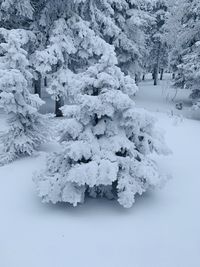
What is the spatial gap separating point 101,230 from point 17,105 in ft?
17.0

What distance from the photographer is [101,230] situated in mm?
7258

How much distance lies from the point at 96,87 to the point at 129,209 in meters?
3.06

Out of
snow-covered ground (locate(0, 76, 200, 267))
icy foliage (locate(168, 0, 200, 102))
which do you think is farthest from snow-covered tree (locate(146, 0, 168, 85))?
snow-covered ground (locate(0, 76, 200, 267))

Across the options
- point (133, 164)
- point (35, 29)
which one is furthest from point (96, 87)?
point (35, 29)

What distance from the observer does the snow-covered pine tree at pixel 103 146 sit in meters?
7.62

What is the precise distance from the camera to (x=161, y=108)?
22062mm

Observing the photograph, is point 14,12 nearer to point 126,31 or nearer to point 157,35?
point 126,31

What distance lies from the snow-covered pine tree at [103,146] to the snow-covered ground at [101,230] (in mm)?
431

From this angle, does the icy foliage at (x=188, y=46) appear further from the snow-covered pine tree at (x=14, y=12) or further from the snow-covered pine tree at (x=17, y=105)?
the snow-covered pine tree at (x=17, y=105)

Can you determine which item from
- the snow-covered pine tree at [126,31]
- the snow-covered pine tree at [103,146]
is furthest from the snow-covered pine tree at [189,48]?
the snow-covered pine tree at [103,146]

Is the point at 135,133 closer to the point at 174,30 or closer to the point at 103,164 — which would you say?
the point at 103,164

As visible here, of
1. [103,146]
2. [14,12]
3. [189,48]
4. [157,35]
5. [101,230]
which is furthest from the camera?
[157,35]

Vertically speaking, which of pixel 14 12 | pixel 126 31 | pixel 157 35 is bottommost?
pixel 157 35

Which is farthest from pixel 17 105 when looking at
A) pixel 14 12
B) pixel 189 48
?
pixel 189 48
